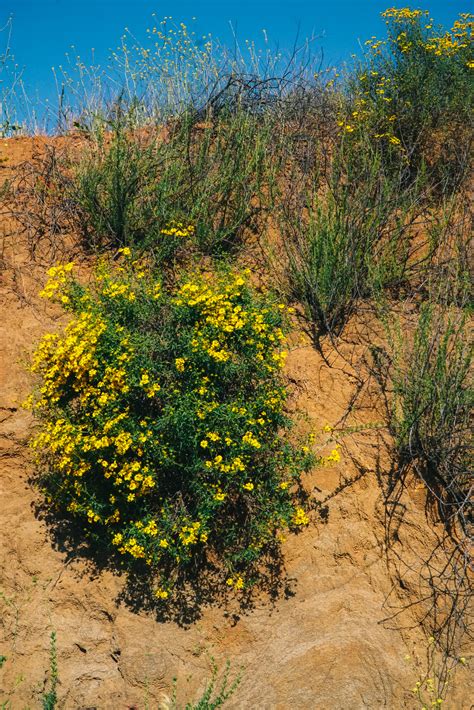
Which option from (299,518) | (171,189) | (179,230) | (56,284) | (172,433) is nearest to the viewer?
(172,433)

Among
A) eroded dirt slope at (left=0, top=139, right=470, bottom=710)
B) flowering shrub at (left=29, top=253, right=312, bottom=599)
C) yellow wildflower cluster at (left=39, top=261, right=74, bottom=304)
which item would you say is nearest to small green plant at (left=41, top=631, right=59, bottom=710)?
eroded dirt slope at (left=0, top=139, right=470, bottom=710)

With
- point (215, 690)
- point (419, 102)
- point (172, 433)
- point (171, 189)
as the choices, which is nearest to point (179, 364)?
point (172, 433)

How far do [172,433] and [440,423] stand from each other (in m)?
1.75

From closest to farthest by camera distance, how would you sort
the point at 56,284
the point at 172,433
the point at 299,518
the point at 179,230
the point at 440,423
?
the point at 172,433 < the point at 299,518 < the point at 440,423 < the point at 56,284 < the point at 179,230

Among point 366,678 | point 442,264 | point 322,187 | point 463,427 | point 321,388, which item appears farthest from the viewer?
point 322,187

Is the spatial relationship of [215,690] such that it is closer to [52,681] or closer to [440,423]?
[52,681]

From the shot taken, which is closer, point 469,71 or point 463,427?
point 463,427

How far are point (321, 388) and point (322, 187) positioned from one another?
2.22 m

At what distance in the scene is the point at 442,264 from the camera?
5594mm

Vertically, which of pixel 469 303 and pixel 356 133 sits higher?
pixel 356 133

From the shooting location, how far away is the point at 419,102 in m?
6.59

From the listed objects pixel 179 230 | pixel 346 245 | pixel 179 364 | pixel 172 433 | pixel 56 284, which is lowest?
pixel 172 433

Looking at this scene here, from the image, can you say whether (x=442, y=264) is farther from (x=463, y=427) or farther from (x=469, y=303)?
(x=463, y=427)

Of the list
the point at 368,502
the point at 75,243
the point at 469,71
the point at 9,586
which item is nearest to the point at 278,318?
the point at 368,502
